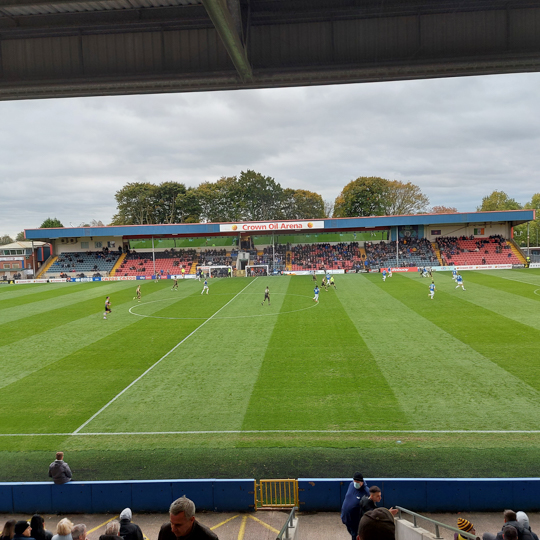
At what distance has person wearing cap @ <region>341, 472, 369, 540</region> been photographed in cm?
598

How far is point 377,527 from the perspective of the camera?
374 cm

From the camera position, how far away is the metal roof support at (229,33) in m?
5.91

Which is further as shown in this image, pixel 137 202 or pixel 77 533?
pixel 137 202

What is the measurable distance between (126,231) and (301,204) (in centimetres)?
4620

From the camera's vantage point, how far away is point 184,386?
13.9 m

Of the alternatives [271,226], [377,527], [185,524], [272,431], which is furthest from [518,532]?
[271,226]

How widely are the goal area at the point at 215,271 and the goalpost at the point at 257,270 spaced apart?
111 inches

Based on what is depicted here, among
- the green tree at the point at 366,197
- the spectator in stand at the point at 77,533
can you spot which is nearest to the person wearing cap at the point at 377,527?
the spectator in stand at the point at 77,533

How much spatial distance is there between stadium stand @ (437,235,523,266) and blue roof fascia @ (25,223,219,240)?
33.3 m

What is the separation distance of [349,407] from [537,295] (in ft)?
80.0

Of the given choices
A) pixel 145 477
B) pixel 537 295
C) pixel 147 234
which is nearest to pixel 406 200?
pixel 147 234

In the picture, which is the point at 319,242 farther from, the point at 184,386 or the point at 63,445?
the point at 63,445

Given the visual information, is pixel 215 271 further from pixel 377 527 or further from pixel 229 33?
pixel 377 527

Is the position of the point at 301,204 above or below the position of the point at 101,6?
above
